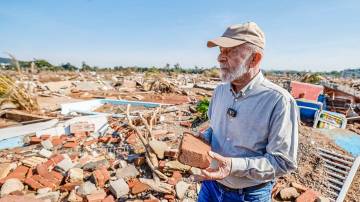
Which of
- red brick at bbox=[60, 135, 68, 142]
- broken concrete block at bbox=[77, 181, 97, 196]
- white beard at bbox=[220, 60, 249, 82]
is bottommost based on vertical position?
broken concrete block at bbox=[77, 181, 97, 196]

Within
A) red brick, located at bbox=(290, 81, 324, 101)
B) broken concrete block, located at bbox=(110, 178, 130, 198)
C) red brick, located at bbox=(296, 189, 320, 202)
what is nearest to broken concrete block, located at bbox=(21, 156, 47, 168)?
broken concrete block, located at bbox=(110, 178, 130, 198)

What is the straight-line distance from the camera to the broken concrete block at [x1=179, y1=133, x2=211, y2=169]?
5.22 feet

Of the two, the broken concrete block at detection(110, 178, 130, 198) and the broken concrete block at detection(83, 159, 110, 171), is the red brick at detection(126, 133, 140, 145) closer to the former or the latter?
the broken concrete block at detection(83, 159, 110, 171)

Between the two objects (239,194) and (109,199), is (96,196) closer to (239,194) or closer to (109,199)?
(109,199)

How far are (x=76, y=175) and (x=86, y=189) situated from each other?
1.75 ft

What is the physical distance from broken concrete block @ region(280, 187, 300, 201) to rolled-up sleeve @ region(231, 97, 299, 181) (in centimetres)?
263

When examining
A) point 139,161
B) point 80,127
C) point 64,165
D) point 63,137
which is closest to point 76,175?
point 64,165

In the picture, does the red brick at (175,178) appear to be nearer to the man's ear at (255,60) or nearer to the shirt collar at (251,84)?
the shirt collar at (251,84)

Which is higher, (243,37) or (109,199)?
(243,37)

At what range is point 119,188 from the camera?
356cm

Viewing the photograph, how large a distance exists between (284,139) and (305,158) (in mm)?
4396

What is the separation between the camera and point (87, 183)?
146 inches

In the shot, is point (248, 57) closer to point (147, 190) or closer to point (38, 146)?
point (147, 190)

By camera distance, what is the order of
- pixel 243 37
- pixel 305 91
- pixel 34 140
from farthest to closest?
pixel 305 91
pixel 34 140
pixel 243 37
